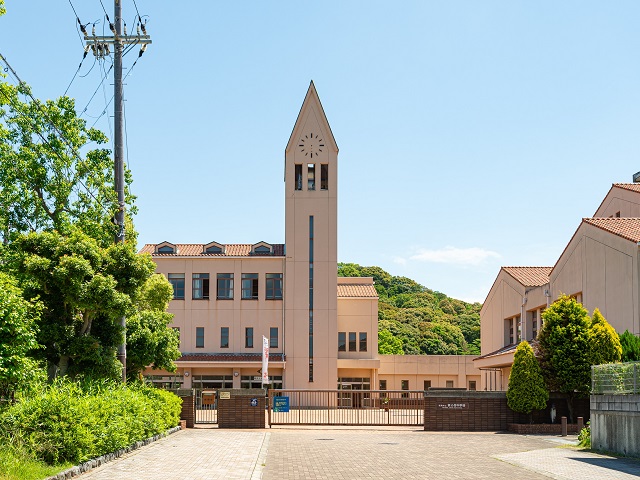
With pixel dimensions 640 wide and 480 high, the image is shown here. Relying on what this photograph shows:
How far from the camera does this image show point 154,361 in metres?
28.5

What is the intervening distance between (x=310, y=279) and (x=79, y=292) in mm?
38761

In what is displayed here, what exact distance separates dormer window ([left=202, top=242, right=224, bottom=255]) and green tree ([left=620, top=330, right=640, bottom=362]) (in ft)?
117

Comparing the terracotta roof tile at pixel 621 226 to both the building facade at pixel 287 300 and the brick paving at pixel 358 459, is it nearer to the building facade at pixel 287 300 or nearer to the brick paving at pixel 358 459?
the brick paving at pixel 358 459

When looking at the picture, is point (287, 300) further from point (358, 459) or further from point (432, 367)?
point (358, 459)

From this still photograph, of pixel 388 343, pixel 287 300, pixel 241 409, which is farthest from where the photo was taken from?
pixel 388 343

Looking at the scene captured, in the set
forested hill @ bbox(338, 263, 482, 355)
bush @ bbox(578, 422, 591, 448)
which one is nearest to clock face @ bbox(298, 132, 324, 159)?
forested hill @ bbox(338, 263, 482, 355)

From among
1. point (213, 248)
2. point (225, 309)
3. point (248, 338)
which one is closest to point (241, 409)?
point (248, 338)

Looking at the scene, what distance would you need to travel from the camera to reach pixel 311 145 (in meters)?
59.4

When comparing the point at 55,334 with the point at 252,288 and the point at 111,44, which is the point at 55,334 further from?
the point at 252,288

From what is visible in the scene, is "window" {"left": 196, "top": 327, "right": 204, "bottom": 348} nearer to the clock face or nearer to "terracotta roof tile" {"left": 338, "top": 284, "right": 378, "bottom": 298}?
"terracotta roof tile" {"left": 338, "top": 284, "right": 378, "bottom": 298}

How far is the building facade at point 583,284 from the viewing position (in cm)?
3042

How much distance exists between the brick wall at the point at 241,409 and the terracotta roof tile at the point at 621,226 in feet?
49.8

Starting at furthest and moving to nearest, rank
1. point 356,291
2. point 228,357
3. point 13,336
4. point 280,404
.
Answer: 1. point 356,291
2. point 228,357
3. point 280,404
4. point 13,336

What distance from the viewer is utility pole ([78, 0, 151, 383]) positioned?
73.8 feet
